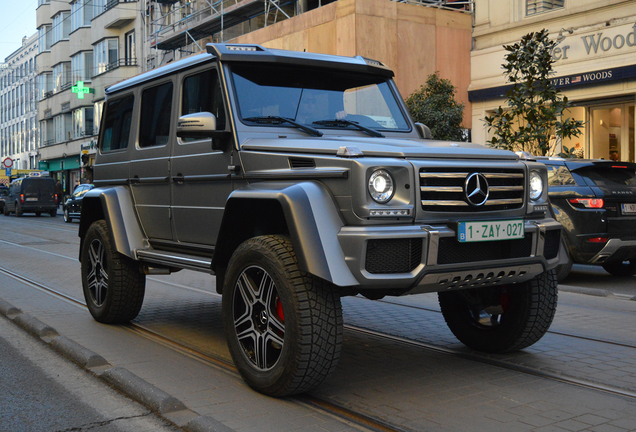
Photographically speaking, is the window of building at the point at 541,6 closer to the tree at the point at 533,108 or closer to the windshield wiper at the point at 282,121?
the tree at the point at 533,108

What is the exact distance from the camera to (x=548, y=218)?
483 cm

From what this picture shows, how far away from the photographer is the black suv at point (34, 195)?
35750 mm

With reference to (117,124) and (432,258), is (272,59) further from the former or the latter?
(117,124)

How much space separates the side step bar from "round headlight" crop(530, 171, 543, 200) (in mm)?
2287

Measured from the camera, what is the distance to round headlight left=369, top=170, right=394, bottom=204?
13.2 ft

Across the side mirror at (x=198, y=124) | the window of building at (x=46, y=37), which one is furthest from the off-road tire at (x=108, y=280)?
the window of building at (x=46, y=37)

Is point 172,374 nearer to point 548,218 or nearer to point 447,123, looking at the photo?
point 548,218

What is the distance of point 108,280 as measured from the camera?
21.1 feet

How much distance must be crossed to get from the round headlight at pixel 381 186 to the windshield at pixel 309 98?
1.22 metres

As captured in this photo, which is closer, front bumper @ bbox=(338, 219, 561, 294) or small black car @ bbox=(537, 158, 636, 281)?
front bumper @ bbox=(338, 219, 561, 294)

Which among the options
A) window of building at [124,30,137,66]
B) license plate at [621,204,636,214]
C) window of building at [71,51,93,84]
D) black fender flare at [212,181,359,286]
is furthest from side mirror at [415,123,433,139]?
window of building at [71,51,93,84]

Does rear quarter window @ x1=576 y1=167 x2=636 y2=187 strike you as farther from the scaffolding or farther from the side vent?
the scaffolding

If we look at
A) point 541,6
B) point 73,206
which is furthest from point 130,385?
point 73,206

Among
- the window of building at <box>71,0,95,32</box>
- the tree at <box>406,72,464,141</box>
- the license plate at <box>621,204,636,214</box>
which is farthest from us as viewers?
the window of building at <box>71,0,95,32</box>
